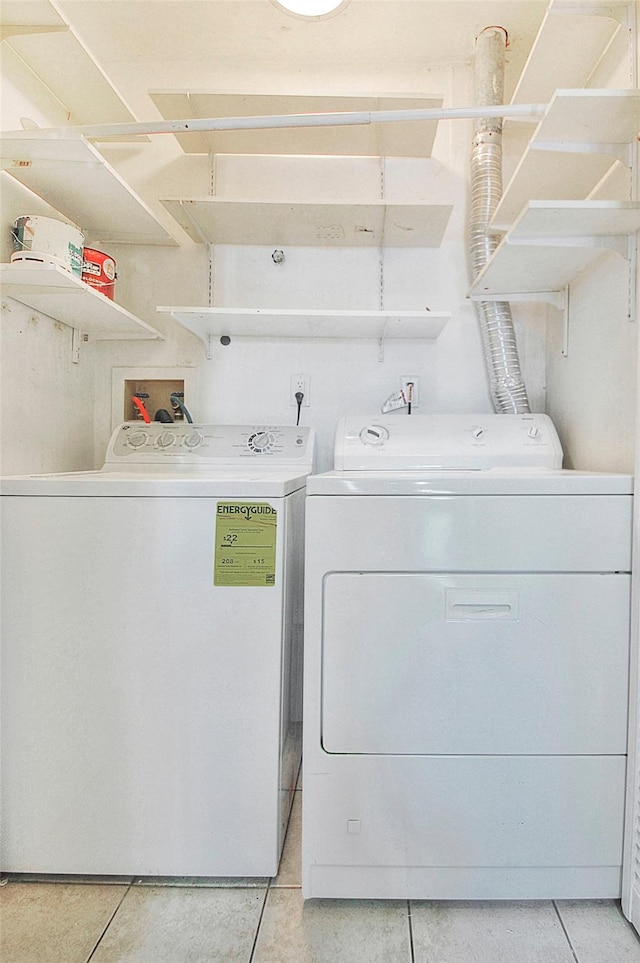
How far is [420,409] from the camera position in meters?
2.11

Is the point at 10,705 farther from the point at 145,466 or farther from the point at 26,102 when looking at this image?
the point at 26,102

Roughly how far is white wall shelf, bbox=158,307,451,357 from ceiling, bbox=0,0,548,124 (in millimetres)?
727

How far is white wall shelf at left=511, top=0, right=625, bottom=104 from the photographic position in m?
1.27

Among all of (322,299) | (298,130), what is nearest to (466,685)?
(322,299)

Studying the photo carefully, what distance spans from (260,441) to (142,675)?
0.93 m

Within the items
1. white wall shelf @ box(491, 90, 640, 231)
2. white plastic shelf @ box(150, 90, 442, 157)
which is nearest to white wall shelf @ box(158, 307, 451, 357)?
white wall shelf @ box(491, 90, 640, 231)

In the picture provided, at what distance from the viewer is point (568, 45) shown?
1.42 metres

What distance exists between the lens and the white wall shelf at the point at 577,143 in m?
1.16

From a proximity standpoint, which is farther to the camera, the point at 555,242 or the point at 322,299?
the point at 322,299

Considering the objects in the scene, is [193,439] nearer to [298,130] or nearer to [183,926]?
[298,130]

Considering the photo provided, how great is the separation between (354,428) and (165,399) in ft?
2.65

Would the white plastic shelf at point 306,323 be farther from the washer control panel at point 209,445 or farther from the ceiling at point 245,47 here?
the ceiling at point 245,47

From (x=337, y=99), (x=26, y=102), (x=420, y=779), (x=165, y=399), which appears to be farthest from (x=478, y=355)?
(x=26, y=102)

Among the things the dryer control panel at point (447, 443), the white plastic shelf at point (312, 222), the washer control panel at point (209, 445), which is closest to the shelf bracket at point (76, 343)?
the washer control panel at point (209, 445)
